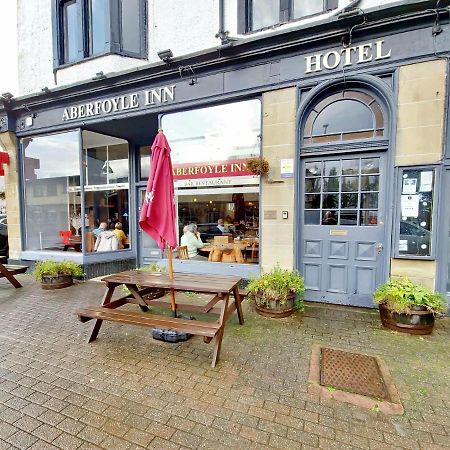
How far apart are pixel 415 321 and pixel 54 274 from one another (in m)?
6.58

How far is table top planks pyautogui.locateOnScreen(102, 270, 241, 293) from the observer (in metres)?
3.39

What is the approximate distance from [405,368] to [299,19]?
562 centimetres

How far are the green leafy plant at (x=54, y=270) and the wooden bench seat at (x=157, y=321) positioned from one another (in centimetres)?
317

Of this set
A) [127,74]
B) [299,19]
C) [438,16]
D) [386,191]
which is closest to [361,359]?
[386,191]

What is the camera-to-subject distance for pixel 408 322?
3795mm

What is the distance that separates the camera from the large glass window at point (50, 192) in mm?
7484

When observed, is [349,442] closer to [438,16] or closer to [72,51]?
[438,16]

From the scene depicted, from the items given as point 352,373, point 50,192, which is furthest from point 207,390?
point 50,192

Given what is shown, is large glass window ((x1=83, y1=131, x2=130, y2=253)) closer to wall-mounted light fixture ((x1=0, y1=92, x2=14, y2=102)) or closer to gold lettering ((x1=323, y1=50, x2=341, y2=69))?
wall-mounted light fixture ((x1=0, y1=92, x2=14, y2=102))

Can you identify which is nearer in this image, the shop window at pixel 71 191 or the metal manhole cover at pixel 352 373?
the metal manhole cover at pixel 352 373

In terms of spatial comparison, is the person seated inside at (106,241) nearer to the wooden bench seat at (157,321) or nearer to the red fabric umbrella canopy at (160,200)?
the wooden bench seat at (157,321)

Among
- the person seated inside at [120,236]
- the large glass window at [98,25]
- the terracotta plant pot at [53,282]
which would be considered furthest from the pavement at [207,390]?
the large glass window at [98,25]

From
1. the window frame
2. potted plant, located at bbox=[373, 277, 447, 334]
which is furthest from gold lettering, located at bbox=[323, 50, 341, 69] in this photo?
potted plant, located at bbox=[373, 277, 447, 334]

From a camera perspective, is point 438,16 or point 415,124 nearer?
point 438,16
